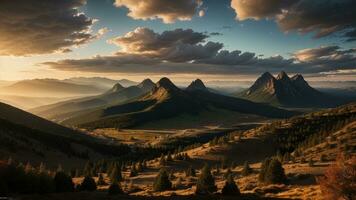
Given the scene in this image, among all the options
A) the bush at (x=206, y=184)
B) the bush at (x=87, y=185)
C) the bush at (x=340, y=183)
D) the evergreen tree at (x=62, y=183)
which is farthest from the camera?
the bush at (x=87, y=185)

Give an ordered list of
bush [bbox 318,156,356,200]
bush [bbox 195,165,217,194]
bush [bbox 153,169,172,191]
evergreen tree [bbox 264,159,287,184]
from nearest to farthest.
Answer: bush [bbox 318,156,356,200] < bush [bbox 195,165,217,194] < evergreen tree [bbox 264,159,287,184] < bush [bbox 153,169,172,191]

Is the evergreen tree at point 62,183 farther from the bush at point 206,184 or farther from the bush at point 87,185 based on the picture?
the bush at point 206,184

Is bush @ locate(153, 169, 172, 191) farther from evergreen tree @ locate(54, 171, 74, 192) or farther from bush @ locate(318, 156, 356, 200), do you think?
bush @ locate(318, 156, 356, 200)

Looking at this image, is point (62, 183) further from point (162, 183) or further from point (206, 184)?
point (206, 184)

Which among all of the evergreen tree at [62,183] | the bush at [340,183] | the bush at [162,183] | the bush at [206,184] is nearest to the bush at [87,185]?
the evergreen tree at [62,183]

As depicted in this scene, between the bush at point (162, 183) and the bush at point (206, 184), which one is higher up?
the bush at point (206, 184)

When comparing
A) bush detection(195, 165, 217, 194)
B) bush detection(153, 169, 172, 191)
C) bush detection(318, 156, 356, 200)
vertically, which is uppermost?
bush detection(318, 156, 356, 200)

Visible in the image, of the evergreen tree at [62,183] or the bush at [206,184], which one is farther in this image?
the bush at [206,184]

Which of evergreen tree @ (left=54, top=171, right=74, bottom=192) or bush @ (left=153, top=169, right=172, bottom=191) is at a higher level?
evergreen tree @ (left=54, top=171, right=74, bottom=192)

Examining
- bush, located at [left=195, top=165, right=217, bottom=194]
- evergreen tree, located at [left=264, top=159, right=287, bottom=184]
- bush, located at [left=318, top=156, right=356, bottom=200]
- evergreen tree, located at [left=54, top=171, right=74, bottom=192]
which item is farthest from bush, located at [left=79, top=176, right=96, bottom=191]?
bush, located at [left=318, top=156, right=356, bottom=200]

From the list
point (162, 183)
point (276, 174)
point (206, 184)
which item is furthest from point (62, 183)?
point (276, 174)
